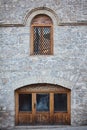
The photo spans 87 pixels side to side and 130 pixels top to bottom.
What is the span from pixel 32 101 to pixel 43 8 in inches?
159

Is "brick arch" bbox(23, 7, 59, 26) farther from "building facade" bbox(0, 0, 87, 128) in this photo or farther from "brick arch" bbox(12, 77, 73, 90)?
"brick arch" bbox(12, 77, 73, 90)

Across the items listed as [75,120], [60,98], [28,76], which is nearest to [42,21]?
[28,76]

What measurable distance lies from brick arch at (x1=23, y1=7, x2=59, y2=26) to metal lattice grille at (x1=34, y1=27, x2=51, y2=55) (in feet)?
1.48

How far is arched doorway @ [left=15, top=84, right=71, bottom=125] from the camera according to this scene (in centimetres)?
1353

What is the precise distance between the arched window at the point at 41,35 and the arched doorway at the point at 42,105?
1.52m

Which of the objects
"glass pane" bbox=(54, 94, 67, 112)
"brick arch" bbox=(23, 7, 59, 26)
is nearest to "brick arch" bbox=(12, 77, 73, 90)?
"glass pane" bbox=(54, 94, 67, 112)

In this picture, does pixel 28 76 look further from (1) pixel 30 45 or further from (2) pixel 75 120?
(2) pixel 75 120

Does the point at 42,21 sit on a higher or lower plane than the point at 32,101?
higher

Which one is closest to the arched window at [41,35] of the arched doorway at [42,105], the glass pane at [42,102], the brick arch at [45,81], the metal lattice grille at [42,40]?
→ the metal lattice grille at [42,40]

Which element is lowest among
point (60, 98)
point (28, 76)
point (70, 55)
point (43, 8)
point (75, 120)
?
point (75, 120)

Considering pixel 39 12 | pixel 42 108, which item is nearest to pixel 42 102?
pixel 42 108

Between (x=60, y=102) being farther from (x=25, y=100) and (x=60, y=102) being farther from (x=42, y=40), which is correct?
(x=42, y=40)

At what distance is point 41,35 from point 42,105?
3.06 meters

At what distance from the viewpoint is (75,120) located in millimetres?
13250
